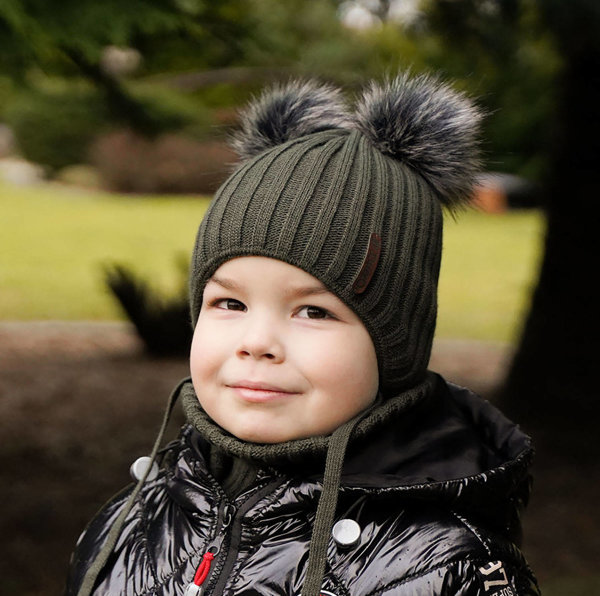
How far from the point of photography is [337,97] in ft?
6.72

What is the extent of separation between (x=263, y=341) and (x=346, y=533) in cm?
39

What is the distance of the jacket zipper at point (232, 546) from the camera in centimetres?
165

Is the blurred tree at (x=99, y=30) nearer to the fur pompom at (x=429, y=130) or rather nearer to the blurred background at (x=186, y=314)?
the blurred background at (x=186, y=314)

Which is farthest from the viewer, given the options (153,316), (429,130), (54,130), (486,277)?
(54,130)

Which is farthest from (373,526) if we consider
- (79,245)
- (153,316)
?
(79,245)

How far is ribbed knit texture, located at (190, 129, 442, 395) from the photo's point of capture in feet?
5.53

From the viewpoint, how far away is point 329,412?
5.48 feet

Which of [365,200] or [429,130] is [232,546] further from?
[429,130]

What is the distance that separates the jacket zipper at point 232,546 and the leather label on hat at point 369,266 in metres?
0.42

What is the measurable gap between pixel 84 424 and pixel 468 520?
4.53 metres

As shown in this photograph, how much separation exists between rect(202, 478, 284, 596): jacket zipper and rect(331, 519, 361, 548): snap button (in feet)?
0.53

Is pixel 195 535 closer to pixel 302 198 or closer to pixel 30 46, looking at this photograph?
pixel 302 198

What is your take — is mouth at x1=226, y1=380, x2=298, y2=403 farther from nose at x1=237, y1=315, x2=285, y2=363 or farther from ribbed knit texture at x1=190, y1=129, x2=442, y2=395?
ribbed knit texture at x1=190, y1=129, x2=442, y2=395

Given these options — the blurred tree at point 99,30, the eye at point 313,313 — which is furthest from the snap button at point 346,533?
the blurred tree at point 99,30
